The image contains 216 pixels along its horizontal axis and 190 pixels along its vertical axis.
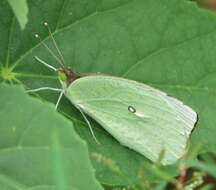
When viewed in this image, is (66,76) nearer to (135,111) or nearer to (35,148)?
(135,111)

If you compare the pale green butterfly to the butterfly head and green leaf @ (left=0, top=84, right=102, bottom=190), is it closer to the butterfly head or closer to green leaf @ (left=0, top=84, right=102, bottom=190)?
the butterfly head

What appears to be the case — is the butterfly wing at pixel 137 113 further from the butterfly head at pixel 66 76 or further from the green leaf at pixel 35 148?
the green leaf at pixel 35 148

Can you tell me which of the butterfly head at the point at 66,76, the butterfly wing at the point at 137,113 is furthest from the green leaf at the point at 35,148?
the butterfly wing at the point at 137,113

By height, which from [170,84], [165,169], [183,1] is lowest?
[165,169]

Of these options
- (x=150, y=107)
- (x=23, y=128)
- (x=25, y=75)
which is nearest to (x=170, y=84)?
(x=150, y=107)

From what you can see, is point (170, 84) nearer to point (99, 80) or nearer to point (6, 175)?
point (99, 80)

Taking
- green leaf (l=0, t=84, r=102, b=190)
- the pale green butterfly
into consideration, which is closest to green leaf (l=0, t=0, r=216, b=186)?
the pale green butterfly
